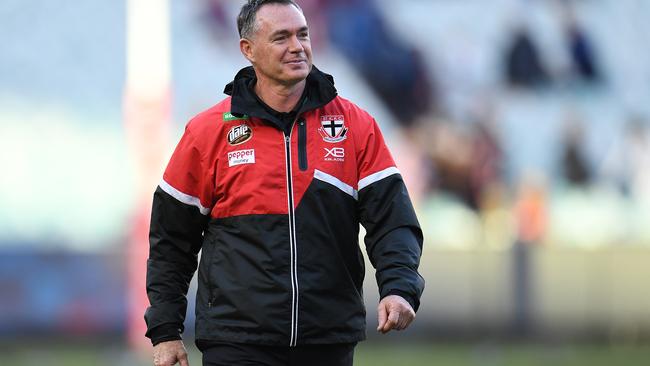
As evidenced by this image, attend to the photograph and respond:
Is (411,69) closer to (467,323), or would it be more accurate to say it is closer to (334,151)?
(467,323)

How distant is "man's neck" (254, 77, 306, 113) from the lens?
17.2 feet

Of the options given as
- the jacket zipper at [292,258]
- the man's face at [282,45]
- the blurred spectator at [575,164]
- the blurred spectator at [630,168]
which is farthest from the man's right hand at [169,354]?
the blurred spectator at [630,168]

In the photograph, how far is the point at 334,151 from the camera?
513cm

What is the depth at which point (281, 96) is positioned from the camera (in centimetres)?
524

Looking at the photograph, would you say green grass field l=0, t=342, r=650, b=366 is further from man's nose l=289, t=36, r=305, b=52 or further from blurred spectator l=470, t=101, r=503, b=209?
man's nose l=289, t=36, r=305, b=52

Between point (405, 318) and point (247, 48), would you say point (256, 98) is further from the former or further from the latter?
point (405, 318)

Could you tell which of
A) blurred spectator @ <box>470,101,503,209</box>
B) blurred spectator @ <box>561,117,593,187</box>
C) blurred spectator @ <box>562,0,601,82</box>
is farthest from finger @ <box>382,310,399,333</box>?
blurred spectator @ <box>562,0,601,82</box>

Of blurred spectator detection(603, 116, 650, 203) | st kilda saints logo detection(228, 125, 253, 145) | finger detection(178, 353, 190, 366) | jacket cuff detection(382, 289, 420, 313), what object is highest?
st kilda saints logo detection(228, 125, 253, 145)

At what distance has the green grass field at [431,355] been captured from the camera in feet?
42.2

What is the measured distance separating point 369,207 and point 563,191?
1374 centimetres

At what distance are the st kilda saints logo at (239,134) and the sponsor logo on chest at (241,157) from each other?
0.13 feet

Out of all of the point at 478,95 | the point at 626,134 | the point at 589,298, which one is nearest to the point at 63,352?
the point at 589,298

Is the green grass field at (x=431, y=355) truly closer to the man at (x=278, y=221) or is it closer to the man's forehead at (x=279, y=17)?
the man at (x=278, y=221)

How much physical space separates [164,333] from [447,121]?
1353 cm
